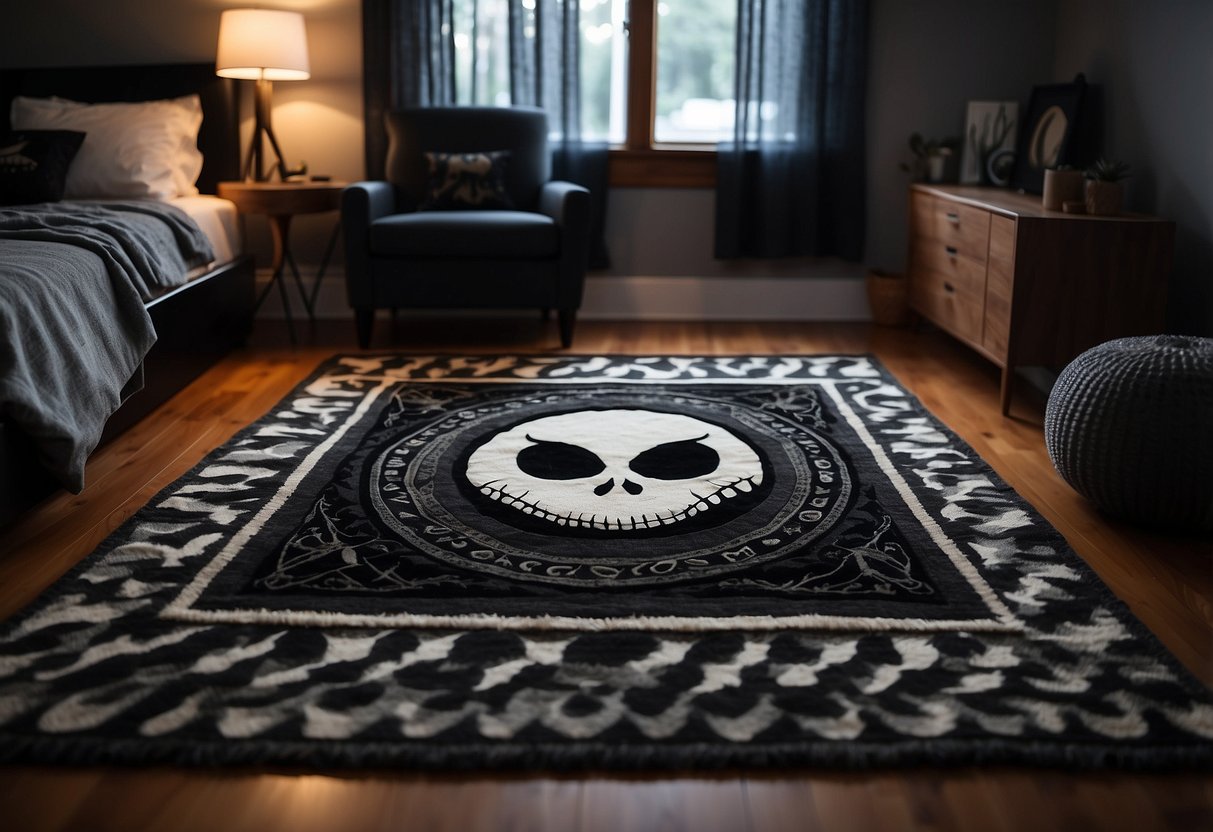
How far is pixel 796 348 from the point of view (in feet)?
14.3

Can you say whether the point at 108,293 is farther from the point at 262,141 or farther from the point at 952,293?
the point at 952,293


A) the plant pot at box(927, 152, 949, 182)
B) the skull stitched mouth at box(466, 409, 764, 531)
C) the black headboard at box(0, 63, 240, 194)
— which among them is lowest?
the skull stitched mouth at box(466, 409, 764, 531)

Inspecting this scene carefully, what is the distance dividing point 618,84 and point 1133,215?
2.23 m

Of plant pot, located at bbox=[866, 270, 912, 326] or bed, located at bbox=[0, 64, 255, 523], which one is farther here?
plant pot, located at bbox=[866, 270, 912, 326]

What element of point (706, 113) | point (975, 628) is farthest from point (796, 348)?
point (975, 628)

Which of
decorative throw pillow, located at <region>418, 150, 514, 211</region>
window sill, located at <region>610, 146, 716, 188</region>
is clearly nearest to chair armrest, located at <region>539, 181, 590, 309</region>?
decorative throw pillow, located at <region>418, 150, 514, 211</region>

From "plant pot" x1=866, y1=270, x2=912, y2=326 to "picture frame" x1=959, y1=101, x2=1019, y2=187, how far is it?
0.49 metres

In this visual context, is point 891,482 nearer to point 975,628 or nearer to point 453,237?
point 975,628

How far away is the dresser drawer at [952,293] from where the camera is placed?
12.1 feet

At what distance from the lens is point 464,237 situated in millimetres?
4004

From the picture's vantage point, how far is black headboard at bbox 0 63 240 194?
14.4 ft

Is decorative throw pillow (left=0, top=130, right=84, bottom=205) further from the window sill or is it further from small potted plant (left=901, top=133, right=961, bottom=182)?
small potted plant (left=901, top=133, right=961, bottom=182)

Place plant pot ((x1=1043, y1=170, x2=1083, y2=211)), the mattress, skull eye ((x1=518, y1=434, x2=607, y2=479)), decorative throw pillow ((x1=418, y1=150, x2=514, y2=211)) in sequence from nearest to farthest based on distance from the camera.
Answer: skull eye ((x1=518, y1=434, x2=607, y2=479)) < plant pot ((x1=1043, y1=170, x2=1083, y2=211)) < the mattress < decorative throw pillow ((x1=418, y1=150, x2=514, y2=211))

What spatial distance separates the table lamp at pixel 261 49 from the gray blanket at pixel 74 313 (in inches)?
39.6
